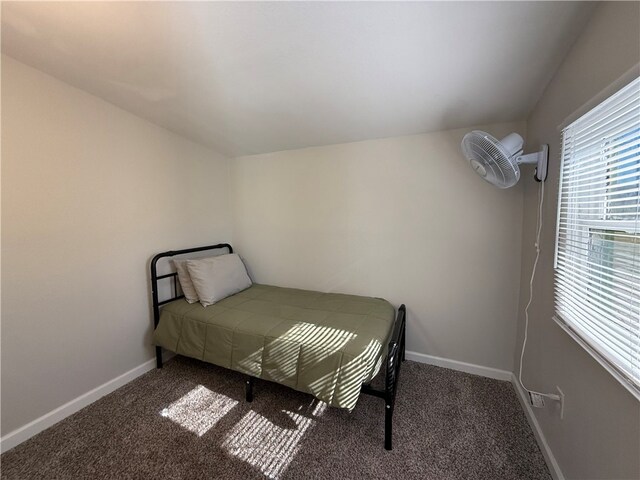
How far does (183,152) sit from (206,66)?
129 cm

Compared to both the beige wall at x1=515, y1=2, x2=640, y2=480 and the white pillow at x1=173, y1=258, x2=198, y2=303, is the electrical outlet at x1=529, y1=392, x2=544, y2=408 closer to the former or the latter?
the beige wall at x1=515, y1=2, x2=640, y2=480

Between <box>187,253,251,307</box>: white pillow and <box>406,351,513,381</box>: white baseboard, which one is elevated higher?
<box>187,253,251,307</box>: white pillow

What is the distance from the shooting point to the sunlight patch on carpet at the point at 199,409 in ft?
5.38

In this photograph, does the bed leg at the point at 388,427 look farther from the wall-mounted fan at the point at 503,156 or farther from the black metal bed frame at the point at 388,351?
the wall-mounted fan at the point at 503,156

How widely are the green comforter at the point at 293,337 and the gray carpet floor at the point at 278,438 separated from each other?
0.28 meters

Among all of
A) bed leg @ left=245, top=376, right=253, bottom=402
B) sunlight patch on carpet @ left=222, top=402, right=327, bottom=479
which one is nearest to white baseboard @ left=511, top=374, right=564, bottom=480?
sunlight patch on carpet @ left=222, top=402, right=327, bottom=479

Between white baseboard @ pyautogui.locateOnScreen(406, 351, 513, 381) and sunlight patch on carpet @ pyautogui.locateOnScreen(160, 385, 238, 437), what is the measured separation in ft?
5.36

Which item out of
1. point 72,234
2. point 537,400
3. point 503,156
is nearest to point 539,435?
point 537,400

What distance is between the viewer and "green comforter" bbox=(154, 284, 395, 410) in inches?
59.3

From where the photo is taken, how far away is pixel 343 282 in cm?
262

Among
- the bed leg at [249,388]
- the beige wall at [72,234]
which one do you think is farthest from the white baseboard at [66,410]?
the bed leg at [249,388]

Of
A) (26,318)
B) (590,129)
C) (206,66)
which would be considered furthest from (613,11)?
(26,318)

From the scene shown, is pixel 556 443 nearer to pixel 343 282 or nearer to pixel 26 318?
pixel 343 282

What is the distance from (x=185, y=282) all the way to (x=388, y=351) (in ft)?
6.03
